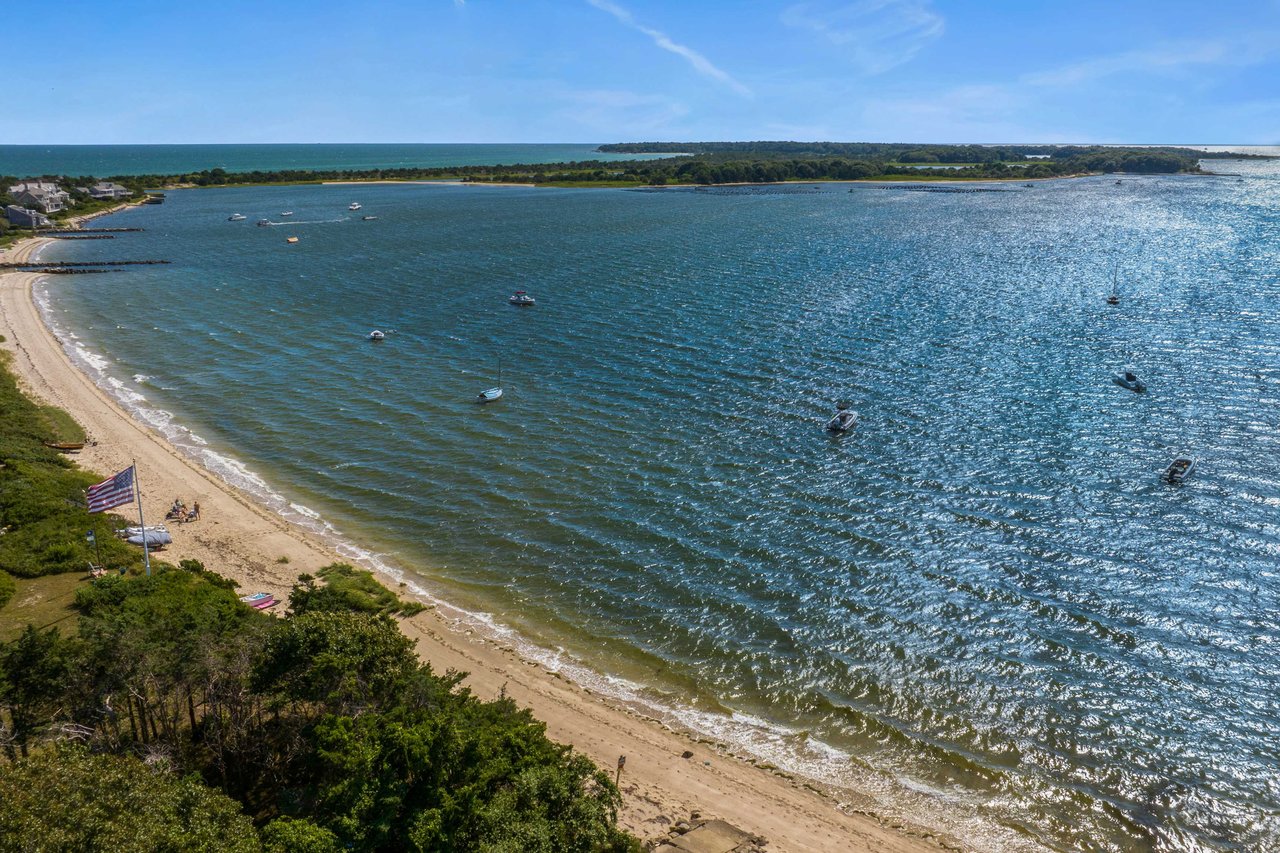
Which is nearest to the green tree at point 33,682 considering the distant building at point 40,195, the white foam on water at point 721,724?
the white foam on water at point 721,724

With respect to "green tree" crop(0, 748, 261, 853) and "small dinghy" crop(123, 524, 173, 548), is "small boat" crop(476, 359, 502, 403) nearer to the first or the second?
"small dinghy" crop(123, 524, 173, 548)

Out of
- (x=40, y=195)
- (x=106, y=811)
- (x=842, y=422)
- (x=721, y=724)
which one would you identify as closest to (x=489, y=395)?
(x=842, y=422)

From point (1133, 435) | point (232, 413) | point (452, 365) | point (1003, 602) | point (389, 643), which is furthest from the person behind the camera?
point (452, 365)

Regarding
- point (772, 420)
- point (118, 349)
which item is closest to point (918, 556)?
point (772, 420)

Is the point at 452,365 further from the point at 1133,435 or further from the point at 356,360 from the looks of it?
the point at 1133,435

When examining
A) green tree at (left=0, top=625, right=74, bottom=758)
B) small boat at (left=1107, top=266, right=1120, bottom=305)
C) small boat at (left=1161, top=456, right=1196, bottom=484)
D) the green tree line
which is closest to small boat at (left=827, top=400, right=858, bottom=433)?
small boat at (left=1161, top=456, right=1196, bottom=484)
